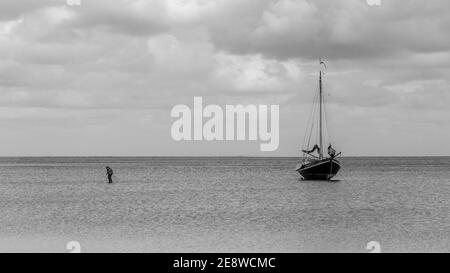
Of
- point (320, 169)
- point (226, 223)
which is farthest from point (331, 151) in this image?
point (226, 223)

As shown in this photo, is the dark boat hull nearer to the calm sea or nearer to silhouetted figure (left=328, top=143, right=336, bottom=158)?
silhouetted figure (left=328, top=143, right=336, bottom=158)

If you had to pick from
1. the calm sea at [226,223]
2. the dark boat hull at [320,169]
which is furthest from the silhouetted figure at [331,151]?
the calm sea at [226,223]

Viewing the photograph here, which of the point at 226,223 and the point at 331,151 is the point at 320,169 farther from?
the point at 226,223

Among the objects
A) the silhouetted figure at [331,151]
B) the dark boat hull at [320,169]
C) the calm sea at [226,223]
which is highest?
the silhouetted figure at [331,151]

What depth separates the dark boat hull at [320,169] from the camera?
79188 millimetres

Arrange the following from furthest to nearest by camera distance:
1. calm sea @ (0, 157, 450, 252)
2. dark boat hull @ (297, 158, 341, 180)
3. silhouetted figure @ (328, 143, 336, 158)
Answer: dark boat hull @ (297, 158, 341, 180) → silhouetted figure @ (328, 143, 336, 158) → calm sea @ (0, 157, 450, 252)

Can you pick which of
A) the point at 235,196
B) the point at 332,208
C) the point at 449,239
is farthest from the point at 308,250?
the point at 235,196

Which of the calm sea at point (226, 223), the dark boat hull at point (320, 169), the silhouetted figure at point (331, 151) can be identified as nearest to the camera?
the calm sea at point (226, 223)

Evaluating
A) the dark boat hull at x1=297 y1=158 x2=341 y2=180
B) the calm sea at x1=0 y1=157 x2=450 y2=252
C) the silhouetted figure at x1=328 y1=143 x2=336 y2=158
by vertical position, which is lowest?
the calm sea at x1=0 y1=157 x2=450 y2=252

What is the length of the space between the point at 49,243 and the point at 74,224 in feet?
27.8

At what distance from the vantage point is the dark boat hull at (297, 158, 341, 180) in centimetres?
7919

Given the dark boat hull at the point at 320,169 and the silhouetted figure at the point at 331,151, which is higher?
the silhouetted figure at the point at 331,151

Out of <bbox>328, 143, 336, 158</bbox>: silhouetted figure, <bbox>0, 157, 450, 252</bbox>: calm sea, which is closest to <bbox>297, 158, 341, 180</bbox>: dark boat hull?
<bbox>328, 143, 336, 158</bbox>: silhouetted figure

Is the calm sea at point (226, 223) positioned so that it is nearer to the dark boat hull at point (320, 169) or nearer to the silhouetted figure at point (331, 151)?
the silhouetted figure at point (331, 151)
